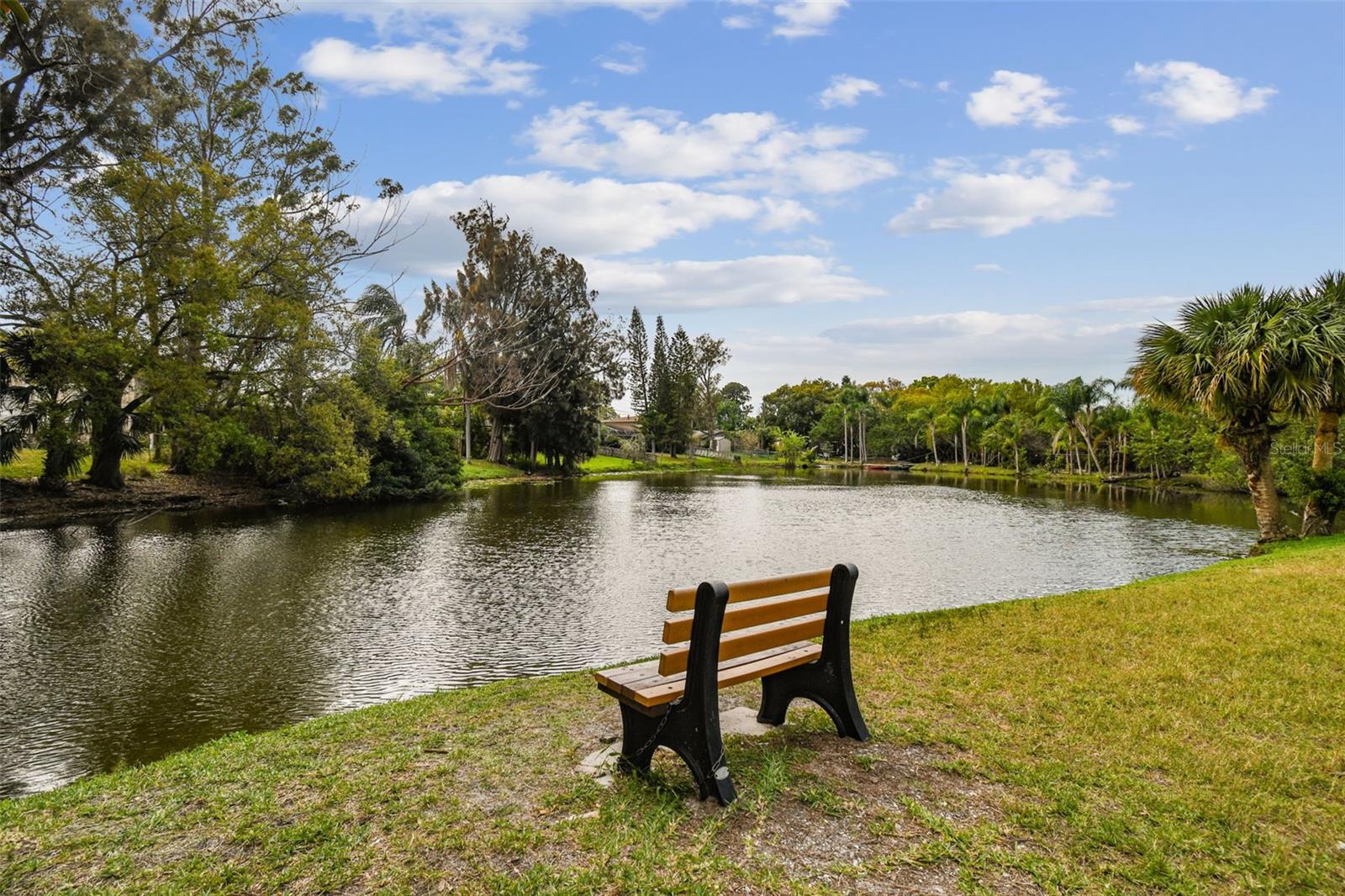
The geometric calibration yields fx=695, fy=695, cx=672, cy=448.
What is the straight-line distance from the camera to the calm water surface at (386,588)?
705cm

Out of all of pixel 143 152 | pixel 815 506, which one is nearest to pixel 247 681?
pixel 143 152

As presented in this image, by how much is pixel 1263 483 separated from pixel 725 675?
18.8 metres

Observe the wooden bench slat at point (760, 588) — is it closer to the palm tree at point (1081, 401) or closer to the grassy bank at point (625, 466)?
the grassy bank at point (625, 466)

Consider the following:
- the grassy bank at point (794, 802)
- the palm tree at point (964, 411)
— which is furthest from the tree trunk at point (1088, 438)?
the grassy bank at point (794, 802)

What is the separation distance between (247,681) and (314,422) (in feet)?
57.9

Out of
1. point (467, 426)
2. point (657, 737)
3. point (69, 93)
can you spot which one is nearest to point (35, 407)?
point (69, 93)

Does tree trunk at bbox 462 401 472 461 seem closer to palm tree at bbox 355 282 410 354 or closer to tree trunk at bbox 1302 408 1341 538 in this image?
palm tree at bbox 355 282 410 354

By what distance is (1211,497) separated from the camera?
1430 inches

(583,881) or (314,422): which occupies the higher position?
(314,422)

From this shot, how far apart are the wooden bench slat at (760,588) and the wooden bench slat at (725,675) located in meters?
0.44

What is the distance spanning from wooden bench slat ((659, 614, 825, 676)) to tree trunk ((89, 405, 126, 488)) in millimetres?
23786

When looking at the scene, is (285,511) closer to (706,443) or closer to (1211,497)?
(1211,497)

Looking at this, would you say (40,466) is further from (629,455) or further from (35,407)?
(629,455)

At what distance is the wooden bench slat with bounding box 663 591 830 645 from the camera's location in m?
3.77
